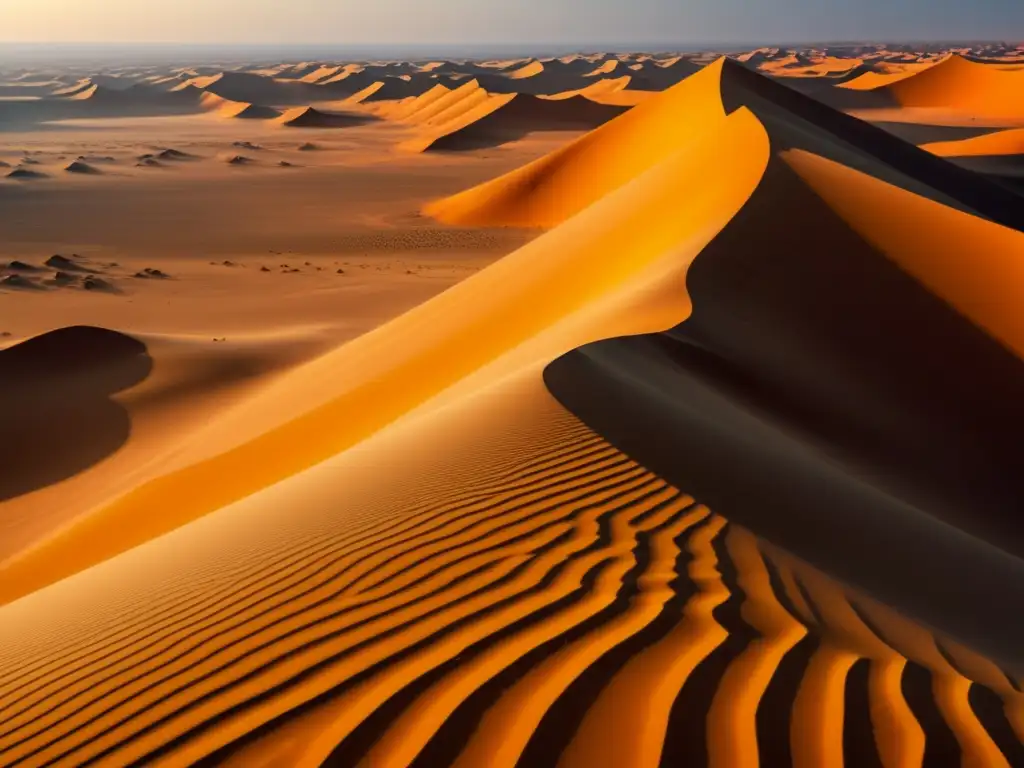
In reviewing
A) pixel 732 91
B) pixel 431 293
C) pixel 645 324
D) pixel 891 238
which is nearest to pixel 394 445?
pixel 645 324

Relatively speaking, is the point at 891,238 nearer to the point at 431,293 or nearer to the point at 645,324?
the point at 645,324

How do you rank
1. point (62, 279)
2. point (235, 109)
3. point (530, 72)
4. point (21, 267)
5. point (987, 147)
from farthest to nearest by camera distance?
point (530, 72) < point (235, 109) < point (987, 147) < point (21, 267) < point (62, 279)

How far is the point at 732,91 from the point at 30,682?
1170 inches

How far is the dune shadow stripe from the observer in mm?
12078

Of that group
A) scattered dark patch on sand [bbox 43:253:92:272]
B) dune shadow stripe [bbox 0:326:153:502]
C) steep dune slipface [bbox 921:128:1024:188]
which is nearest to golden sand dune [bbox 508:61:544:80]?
steep dune slipface [bbox 921:128:1024:188]

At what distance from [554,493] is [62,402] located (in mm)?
11580

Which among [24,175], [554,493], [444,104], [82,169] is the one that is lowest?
[444,104]

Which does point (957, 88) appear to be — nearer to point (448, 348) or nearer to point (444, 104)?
point (444, 104)

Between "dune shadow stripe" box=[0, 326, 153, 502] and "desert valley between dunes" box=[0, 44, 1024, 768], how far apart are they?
6 centimetres

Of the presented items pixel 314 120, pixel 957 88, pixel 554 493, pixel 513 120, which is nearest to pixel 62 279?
pixel 554 493

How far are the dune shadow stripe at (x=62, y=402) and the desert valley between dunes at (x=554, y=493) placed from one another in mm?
59

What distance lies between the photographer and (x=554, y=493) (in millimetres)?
4555

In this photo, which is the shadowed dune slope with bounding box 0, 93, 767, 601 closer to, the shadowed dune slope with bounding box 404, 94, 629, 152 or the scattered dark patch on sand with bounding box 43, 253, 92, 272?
the scattered dark patch on sand with bounding box 43, 253, 92, 272

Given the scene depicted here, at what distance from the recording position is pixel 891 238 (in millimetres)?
13219
